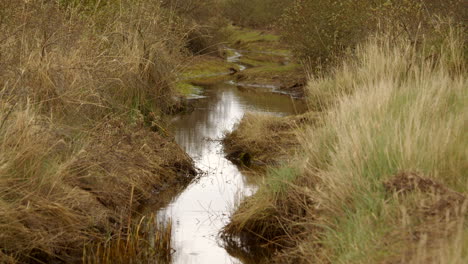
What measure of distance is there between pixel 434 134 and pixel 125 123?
218 inches

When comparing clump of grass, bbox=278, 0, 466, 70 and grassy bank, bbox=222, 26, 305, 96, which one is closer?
clump of grass, bbox=278, 0, 466, 70

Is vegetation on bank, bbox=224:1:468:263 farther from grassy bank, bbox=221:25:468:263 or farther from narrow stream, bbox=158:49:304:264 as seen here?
narrow stream, bbox=158:49:304:264

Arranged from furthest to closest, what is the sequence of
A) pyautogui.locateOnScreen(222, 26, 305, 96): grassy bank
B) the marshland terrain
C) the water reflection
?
pyautogui.locateOnScreen(222, 26, 305, 96): grassy bank < the water reflection < the marshland terrain

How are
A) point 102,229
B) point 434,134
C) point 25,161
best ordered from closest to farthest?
point 434,134 → point 25,161 → point 102,229

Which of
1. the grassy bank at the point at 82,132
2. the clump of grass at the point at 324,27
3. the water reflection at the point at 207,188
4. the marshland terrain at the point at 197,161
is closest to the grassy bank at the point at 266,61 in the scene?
the clump of grass at the point at 324,27

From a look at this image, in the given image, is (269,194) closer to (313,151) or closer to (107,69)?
(313,151)

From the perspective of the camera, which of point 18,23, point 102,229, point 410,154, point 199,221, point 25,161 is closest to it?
point 410,154

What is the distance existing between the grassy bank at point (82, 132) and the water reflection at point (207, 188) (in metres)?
0.36

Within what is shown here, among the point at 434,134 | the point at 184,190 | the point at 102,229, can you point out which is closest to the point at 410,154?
the point at 434,134

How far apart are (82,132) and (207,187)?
2.40 metres

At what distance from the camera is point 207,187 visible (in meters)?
10.1

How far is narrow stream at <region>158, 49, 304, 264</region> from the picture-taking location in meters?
7.46

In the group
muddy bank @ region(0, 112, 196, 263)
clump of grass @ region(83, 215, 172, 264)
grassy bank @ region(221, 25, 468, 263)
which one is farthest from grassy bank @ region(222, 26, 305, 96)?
clump of grass @ region(83, 215, 172, 264)

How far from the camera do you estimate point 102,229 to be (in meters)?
7.18
